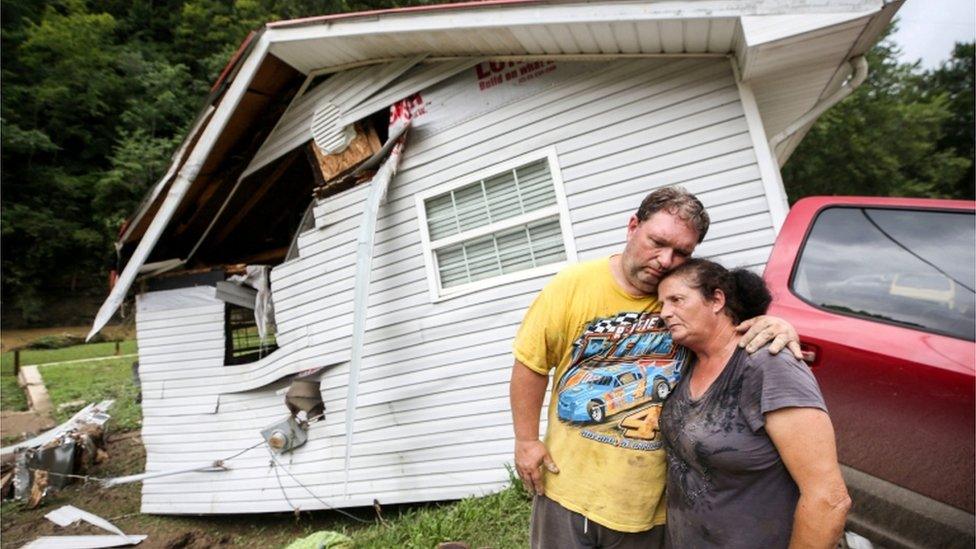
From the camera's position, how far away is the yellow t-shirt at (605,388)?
1.73 m

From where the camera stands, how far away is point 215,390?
7.04 m

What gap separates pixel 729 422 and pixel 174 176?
6405mm

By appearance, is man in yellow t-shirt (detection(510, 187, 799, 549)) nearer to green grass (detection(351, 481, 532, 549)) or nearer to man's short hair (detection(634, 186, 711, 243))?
man's short hair (detection(634, 186, 711, 243))

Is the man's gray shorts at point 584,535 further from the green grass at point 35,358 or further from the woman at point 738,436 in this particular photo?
the green grass at point 35,358

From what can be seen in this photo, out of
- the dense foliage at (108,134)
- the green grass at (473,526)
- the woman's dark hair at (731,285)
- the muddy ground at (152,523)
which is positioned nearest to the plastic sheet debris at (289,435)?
the muddy ground at (152,523)

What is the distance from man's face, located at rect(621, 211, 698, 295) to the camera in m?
1.68

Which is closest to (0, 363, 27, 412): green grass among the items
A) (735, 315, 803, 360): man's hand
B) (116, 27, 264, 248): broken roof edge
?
(116, 27, 264, 248): broken roof edge

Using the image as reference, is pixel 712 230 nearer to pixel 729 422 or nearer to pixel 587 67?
pixel 587 67

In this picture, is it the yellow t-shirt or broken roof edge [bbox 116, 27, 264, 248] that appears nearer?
the yellow t-shirt

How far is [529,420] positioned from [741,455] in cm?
69

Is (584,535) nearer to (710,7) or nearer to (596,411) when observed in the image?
(596,411)

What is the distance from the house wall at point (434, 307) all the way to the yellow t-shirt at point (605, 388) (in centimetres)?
272

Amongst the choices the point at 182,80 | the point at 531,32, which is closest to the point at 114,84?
the point at 182,80

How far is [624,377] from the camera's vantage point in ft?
5.74
